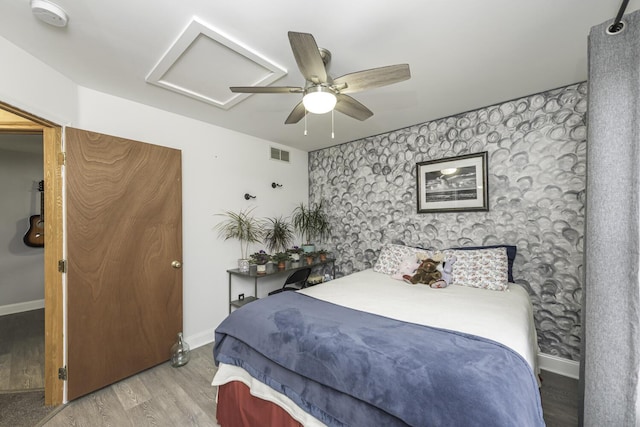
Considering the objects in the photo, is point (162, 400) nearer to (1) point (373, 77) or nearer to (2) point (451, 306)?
(2) point (451, 306)

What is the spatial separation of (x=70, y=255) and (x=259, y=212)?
1970mm

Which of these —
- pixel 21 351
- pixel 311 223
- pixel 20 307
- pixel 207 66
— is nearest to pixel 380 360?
pixel 207 66

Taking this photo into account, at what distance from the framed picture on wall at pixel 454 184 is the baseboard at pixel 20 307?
231 inches

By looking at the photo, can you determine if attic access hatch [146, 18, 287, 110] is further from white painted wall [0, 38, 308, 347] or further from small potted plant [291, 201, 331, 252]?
small potted plant [291, 201, 331, 252]

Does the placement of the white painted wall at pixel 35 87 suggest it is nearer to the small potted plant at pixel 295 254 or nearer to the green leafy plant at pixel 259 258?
the green leafy plant at pixel 259 258

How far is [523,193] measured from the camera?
2.46 m

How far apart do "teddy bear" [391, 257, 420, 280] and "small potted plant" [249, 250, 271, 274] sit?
151cm

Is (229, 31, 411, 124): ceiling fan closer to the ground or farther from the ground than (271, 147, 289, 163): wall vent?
closer to the ground

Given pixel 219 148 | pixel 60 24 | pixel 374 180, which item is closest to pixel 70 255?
pixel 60 24

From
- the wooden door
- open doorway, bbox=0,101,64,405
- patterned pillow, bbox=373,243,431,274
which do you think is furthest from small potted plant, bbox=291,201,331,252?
open doorway, bbox=0,101,64,405

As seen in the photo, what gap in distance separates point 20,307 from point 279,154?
4.54 meters

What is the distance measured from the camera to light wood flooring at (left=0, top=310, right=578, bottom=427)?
1773 millimetres

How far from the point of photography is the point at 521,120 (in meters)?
2.46

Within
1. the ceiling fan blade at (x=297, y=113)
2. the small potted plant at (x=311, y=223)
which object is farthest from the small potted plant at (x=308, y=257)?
the ceiling fan blade at (x=297, y=113)
